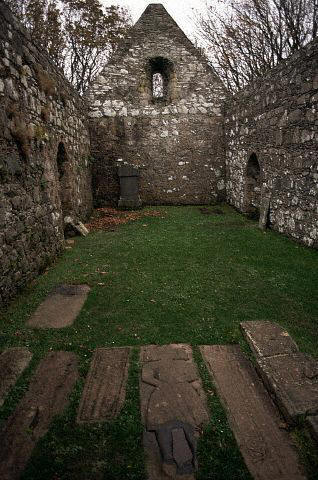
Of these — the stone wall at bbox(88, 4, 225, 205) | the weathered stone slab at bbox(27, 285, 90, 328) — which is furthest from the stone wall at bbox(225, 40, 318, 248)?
the weathered stone slab at bbox(27, 285, 90, 328)

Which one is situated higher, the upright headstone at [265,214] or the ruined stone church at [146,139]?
the ruined stone church at [146,139]

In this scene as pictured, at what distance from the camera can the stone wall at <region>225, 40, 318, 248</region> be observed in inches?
220

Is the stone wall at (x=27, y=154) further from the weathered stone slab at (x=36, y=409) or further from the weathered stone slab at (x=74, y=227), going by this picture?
the weathered stone slab at (x=36, y=409)

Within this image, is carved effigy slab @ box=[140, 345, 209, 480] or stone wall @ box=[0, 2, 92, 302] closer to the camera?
carved effigy slab @ box=[140, 345, 209, 480]

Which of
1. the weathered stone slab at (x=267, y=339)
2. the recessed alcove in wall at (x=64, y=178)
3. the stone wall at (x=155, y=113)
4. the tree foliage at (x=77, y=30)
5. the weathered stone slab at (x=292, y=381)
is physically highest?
the tree foliage at (x=77, y=30)

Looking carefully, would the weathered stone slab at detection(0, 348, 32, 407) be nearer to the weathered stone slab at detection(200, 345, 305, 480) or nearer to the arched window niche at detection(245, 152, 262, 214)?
the weathered stone slab at detection(200, 345, 305, 480)

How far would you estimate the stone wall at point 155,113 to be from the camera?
1043 cm

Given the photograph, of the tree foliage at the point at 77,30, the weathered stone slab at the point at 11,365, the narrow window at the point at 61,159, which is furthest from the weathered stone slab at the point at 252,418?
the tree foliage at the point at 77,30

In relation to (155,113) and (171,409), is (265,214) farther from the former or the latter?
(171,409)

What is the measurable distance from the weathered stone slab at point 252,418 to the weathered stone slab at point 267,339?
171 mm

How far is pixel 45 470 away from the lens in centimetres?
172

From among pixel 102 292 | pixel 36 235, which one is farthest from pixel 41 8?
pixel 102 292

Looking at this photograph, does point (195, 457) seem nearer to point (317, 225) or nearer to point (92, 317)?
point (92, 317)

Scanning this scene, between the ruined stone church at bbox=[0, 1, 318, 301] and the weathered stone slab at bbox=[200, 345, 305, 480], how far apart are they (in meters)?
2.82
